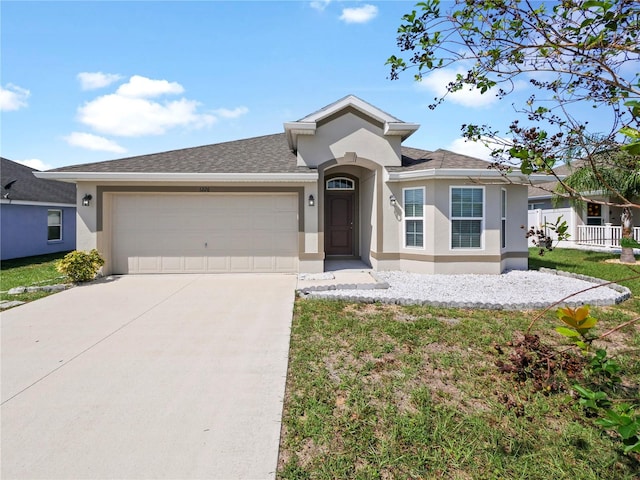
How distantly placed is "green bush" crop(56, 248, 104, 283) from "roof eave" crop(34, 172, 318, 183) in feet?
7.40

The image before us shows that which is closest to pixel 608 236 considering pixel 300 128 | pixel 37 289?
pixel 300 128

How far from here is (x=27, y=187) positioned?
16.1 m

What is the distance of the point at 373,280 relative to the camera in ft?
29.7

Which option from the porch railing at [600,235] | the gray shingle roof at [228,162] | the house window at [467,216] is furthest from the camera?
the porch railing at [600,235]

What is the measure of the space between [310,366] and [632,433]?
132 inches

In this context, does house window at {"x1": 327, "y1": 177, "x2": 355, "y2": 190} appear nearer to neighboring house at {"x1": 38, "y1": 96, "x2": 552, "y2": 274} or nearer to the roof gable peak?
neighboring house at {"x1": 38, "y1": 96, "x2": 552, "y2": 274}

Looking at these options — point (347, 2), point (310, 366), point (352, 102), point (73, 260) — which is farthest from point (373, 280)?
point (73, 260)

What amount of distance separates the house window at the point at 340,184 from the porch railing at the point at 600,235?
14.5 meters

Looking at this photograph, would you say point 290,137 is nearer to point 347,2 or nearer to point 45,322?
point 347,2

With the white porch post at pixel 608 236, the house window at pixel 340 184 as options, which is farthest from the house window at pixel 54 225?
the white porch post at pixel 608 236

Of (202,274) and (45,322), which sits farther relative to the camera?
(202,274)

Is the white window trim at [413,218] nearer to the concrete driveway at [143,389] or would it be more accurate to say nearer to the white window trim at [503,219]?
the white window trim at [503,219]

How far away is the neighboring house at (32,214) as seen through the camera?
1473 cm

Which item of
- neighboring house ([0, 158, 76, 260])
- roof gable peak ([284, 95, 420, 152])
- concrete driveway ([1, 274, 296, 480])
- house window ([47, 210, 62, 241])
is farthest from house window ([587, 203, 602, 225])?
house window ([47, 210, 62, 241])
